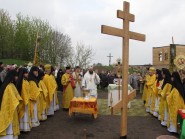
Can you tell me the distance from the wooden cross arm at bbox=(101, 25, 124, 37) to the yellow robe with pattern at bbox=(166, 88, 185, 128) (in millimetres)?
2653

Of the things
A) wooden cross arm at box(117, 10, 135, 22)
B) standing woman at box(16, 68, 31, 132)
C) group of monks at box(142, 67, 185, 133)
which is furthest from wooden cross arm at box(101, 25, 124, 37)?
standing woman at box(16, 68, 31, 132)

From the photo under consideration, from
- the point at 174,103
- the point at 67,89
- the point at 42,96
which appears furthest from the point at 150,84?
the point at 42,96

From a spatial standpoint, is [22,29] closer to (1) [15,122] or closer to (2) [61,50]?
(2) [61,50]

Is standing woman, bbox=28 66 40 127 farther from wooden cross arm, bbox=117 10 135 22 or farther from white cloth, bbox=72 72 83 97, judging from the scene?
white cloth, bbox=72 72 83 97

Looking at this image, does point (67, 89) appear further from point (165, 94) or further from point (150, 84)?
point (165, 94)

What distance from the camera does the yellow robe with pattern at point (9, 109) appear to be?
6.90 meters

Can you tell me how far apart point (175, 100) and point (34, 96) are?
4060mm

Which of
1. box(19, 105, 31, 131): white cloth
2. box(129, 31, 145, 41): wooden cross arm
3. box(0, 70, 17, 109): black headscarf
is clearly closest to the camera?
box(0, 70, 17, 109): black headscarf

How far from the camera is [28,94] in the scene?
8.33m

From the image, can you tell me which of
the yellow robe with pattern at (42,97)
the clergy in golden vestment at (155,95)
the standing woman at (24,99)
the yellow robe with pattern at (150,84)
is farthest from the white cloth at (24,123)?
the yellow robe with pattern at (150,84)

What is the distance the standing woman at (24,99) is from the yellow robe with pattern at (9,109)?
548mm

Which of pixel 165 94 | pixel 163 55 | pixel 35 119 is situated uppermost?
pixel 163 55

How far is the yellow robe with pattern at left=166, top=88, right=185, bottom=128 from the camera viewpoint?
839cm

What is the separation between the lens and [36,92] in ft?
29.0
